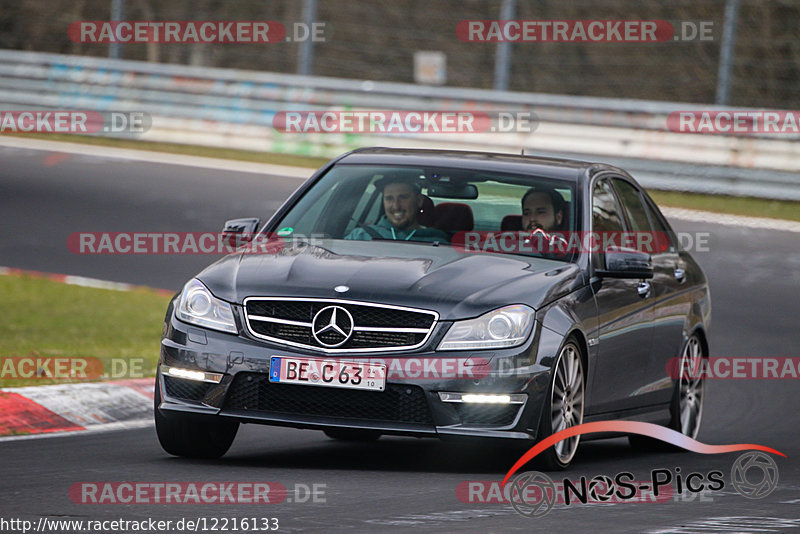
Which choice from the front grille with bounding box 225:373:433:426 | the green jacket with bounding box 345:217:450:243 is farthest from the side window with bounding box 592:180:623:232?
the front grille with bounding box 225:373:433:426

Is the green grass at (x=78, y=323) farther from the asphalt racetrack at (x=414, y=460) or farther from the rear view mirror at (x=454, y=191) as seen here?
the rear view mirror at (x=454, y=191)

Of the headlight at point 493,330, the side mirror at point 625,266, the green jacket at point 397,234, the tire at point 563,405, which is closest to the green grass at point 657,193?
the side mirror at point 625,266

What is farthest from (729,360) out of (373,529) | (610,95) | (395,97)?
(610,95)

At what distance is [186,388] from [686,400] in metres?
3.50

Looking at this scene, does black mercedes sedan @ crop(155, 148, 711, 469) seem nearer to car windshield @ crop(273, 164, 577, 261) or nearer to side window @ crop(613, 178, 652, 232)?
car windshield @ crop(273, 164, 577, 261)

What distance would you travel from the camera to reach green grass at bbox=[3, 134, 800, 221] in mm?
18375

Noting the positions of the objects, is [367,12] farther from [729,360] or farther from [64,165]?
[729,360]

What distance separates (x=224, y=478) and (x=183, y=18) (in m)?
23.6

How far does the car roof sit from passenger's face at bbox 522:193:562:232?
16 cm

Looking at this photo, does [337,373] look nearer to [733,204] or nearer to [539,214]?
[539,214]

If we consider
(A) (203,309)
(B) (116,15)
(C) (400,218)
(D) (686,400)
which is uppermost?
(B) (116,15)

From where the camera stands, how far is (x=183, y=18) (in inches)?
1155

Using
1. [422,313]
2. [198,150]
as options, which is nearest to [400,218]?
[422,313]

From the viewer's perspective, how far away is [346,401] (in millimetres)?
6719
